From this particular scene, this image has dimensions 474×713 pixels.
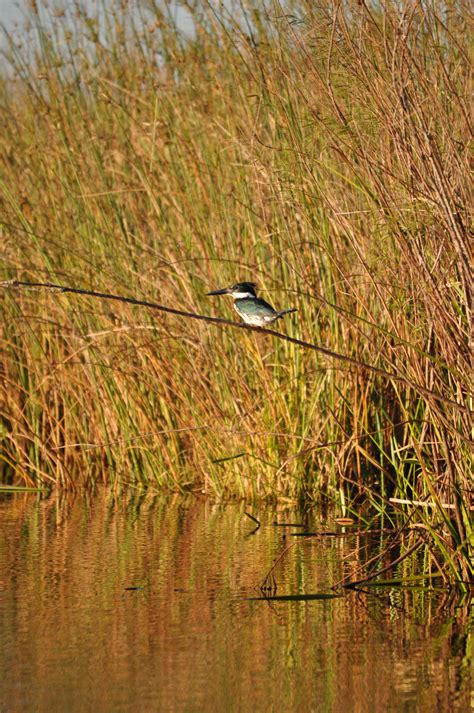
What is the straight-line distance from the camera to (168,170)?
18.2 ft

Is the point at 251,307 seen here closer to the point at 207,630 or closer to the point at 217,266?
the point at 207,630

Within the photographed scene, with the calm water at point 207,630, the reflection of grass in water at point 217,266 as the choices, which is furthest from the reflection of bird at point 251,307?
the calm water at point 207,630

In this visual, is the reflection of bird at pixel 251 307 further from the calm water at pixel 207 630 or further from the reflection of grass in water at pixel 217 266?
the calm water at pixel 207 630

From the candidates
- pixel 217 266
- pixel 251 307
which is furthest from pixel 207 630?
pixel 217 266

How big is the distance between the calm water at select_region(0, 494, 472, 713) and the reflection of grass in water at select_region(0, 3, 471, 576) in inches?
13.1

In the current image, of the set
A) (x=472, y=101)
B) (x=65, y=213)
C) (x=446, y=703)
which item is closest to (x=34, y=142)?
(x=65, y=213)

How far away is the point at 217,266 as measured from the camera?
520cm

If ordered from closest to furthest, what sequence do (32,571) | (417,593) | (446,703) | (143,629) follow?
(446,703), (143,629), (417,593), (32,571)

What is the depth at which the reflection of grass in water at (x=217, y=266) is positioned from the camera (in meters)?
3.55

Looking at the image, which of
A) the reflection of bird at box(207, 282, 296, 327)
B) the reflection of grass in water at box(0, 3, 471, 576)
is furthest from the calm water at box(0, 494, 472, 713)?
the reflection of bird at box(207, 282, 296, 327)

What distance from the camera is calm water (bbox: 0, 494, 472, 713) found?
2684mm

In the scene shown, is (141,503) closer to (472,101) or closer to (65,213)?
(65,213)

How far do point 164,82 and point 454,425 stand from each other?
309 centimetres

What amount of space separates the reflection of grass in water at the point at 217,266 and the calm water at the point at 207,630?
1.09 ft
